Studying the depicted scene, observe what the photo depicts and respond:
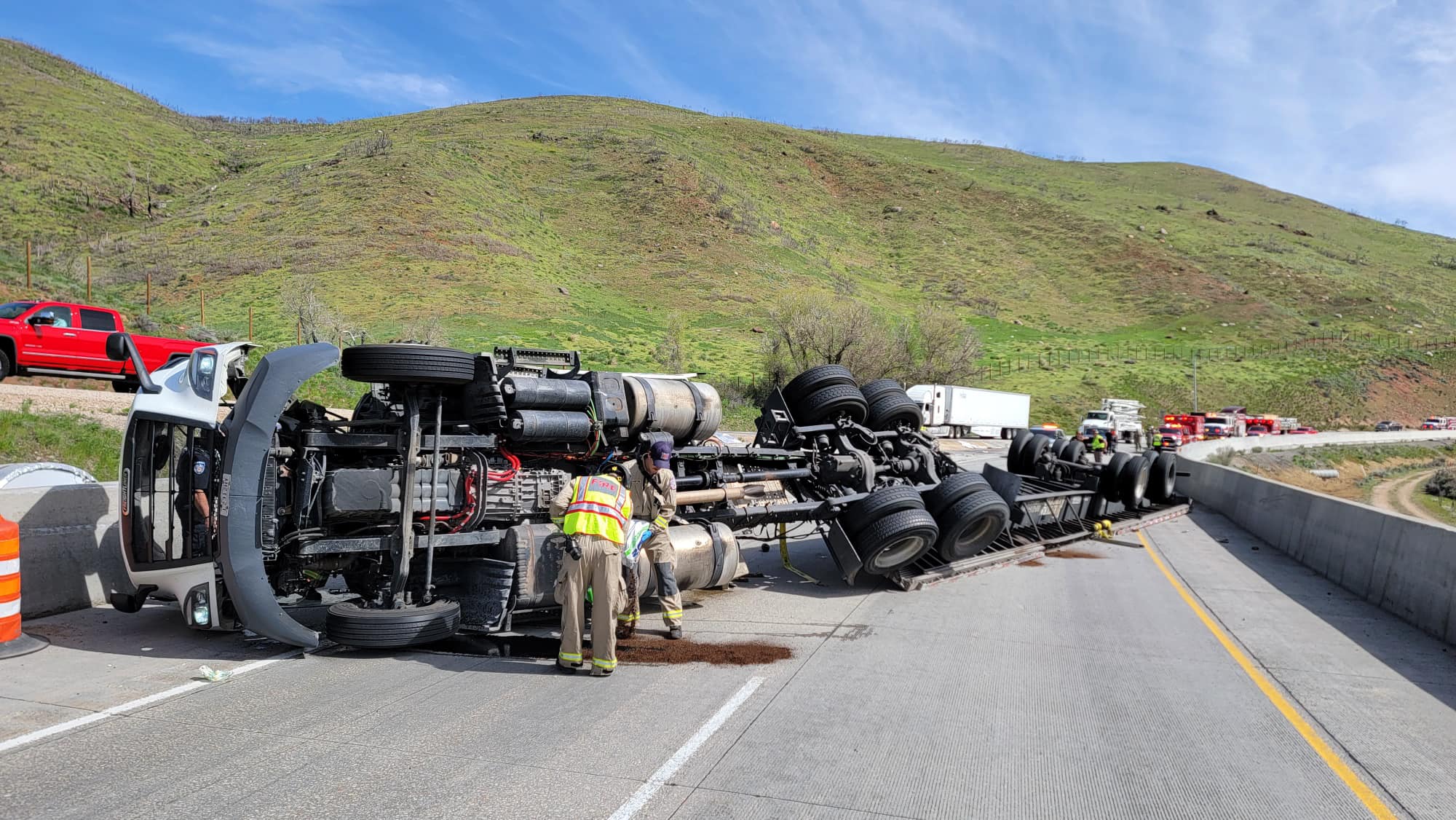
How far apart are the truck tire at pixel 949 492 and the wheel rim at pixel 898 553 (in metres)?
0.67

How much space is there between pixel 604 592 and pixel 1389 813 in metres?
4.90

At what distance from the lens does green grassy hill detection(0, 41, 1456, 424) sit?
49.1 meters

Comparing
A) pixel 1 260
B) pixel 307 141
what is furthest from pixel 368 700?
pixel 307 141

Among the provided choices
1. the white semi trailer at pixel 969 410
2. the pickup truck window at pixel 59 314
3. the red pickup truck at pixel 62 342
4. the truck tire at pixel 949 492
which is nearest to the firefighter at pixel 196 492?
the truck tire at pixel 949 492

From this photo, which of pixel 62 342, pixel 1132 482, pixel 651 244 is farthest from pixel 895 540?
pixel 651 244

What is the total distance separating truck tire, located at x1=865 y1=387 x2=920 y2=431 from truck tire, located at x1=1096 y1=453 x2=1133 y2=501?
603 centimetres

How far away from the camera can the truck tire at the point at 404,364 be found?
7297mm

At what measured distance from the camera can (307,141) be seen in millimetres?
87188

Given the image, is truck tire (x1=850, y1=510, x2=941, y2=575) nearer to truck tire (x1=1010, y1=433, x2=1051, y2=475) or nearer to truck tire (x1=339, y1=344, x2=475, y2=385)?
truck tire (x1=339, y1=344, x2=475, y2=385)

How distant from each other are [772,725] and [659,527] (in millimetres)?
2840

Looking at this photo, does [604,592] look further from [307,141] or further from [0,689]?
[307,141]

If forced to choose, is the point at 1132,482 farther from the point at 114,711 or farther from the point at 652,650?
the point at 114,711

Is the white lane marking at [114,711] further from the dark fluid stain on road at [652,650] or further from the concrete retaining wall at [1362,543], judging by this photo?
the concrete retaining wall at [1362,543]

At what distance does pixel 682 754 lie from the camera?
5133 millimetres
